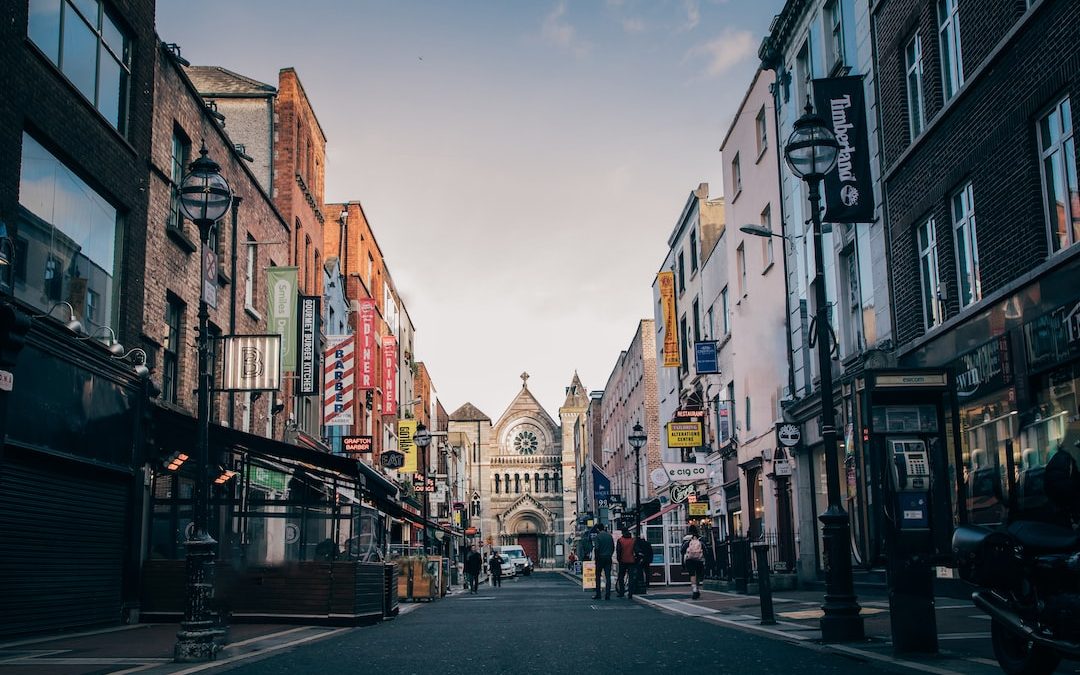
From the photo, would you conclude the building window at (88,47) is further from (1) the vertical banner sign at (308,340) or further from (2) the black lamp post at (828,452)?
(1) the vertical banner sign at (308,340)

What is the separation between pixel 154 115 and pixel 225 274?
5.42 m

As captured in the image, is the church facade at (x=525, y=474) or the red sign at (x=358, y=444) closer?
the red sign at (x=358, y=444)

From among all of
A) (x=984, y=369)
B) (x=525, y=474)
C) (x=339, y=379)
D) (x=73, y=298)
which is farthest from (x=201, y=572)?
(x=525, y=474)

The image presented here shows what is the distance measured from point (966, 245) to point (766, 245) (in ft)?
43.6

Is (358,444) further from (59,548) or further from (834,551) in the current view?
Result: (834,551)

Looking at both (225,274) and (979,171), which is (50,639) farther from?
(979,171)

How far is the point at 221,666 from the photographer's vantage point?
10352mm

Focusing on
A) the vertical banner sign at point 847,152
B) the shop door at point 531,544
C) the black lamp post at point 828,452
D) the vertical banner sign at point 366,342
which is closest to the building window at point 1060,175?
the black lamp post at point 828,452

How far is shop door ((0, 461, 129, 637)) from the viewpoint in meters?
13.6

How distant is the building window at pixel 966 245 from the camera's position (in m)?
16.0

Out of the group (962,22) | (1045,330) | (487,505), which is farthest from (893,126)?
(487,505)

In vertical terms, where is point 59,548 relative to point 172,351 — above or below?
below

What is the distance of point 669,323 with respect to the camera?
44.1 metres

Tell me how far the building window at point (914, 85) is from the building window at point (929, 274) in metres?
1.65
